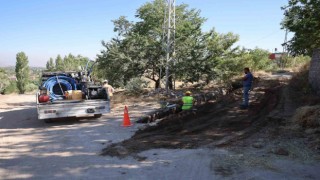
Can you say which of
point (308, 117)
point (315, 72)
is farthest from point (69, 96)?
point (315, 72)

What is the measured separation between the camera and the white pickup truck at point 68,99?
39.0 ft

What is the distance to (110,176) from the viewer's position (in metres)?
6.14

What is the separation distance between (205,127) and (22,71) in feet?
262

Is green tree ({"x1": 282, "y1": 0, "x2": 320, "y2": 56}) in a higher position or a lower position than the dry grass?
higher

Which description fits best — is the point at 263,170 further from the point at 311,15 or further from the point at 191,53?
the point at 191,53

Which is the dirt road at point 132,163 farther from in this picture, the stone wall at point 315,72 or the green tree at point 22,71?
the green tree at point 22,71

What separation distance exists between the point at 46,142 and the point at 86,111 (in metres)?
2.95

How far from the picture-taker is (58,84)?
44.9 ft

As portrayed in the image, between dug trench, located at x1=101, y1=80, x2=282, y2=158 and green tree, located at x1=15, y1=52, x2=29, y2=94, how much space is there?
246 ft

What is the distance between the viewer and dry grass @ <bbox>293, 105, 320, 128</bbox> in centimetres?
868

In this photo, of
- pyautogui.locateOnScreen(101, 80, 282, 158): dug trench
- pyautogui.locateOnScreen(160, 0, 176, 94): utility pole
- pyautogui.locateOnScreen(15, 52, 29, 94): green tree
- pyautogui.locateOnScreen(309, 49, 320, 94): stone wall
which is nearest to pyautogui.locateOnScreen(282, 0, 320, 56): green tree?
pyautogui.locateOnScreen(309, 49, 320, 94): stone wall

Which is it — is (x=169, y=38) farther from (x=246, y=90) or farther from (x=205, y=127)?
(x=205, y=127)

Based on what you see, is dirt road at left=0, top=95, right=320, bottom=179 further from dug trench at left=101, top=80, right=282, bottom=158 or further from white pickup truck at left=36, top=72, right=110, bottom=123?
white pickup truck at left=36, top=72, right=110, bottom=123

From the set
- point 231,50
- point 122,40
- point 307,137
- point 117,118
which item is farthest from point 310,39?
point 231,50
